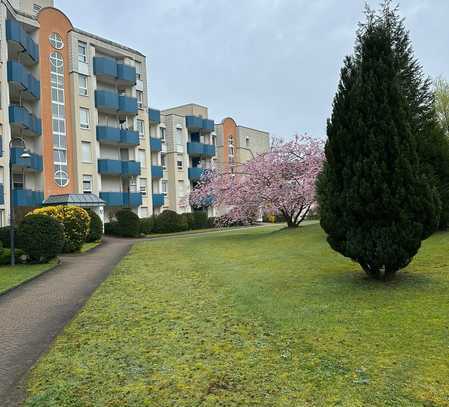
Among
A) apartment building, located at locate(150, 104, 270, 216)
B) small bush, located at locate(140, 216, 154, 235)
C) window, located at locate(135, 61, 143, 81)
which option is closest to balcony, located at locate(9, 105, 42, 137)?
small bush, located at locate(140, 216, 154, 235)

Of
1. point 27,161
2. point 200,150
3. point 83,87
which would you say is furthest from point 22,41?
point 200,150

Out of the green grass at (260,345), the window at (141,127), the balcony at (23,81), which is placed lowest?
the green grass at (260,345)

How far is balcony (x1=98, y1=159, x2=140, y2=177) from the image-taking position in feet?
126

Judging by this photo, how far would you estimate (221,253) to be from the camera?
18766 mm

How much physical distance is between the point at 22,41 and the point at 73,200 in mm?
11819

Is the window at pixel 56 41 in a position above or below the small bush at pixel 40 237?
above

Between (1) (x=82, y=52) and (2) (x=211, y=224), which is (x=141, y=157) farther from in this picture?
(1) (x=82, y=52)

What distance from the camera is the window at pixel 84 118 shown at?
123ft

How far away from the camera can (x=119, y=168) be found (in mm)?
39625

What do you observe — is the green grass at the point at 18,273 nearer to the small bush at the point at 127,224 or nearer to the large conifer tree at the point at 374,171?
the large conifer tree at the point at 374,171

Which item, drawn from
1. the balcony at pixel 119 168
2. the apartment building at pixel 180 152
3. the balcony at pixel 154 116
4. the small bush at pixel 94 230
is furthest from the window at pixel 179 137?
the small bush at pixel 94 230

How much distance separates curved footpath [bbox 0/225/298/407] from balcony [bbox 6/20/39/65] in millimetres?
20280

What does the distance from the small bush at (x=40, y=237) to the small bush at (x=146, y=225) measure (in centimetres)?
2097

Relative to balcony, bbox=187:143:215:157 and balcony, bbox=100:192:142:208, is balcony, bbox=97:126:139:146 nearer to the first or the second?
balcony, bbox=100:192:142:208
